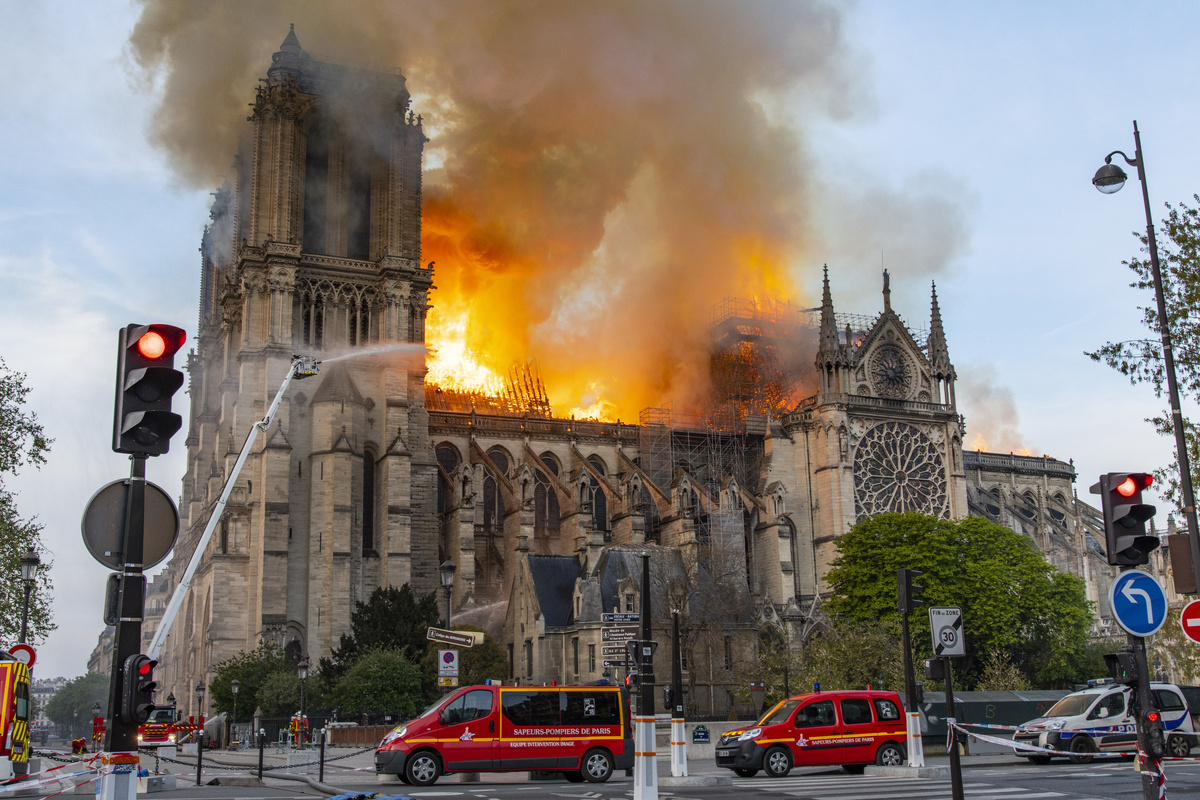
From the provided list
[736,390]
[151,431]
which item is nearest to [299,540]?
[736,390]

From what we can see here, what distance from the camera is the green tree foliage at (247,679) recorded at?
41188mm

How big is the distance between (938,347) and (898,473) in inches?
324

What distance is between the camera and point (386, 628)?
131 feet

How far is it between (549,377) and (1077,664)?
116ft

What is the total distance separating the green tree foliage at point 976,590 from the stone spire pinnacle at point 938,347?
46.7 feet

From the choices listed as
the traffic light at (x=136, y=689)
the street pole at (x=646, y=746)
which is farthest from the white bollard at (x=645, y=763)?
the traffic light at (x=136, y=689)

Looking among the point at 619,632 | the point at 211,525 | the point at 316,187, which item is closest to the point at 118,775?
the point at 211,525

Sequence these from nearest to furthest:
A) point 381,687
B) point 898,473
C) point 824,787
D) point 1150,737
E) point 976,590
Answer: point 1150,737 < point 824,787 < point 381,687 < point 976,590 < point 898,473

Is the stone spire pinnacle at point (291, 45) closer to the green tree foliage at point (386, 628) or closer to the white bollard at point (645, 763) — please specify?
the green tree foliage at point (386, 628)

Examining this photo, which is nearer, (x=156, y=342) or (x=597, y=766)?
(x=156, y=342)

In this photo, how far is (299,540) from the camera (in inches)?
1882

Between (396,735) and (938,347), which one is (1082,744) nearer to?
(396,735)

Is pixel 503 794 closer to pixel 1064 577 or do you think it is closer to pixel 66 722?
pixel 1064 577

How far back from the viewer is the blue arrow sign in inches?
368
